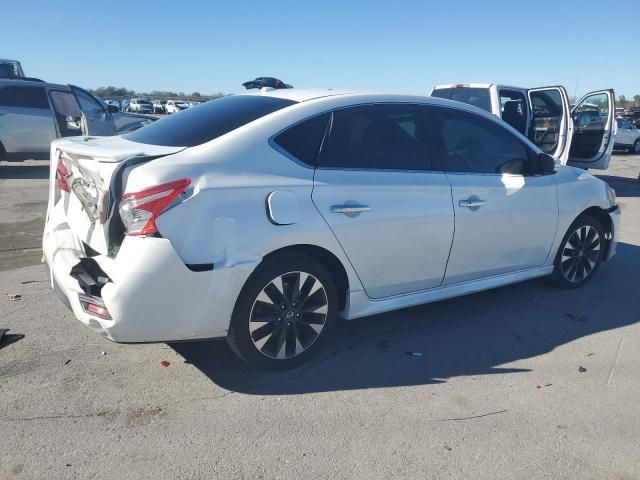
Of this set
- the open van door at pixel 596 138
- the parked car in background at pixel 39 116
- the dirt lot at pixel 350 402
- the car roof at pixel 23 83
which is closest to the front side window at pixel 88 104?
the parked car in background at pixel 39 116

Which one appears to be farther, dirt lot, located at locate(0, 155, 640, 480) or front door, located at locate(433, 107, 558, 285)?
front door, located at locate(433, 107, 558, 285)

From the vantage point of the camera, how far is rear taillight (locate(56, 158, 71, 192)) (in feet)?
11.4

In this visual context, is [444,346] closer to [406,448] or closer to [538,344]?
[538,344]

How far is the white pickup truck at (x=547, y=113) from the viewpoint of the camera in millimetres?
10125

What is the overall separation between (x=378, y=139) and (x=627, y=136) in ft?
71.5

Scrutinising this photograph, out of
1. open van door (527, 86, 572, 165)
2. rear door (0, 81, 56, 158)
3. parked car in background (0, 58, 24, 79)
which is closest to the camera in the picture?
open van door (527, 86, 572, 165)

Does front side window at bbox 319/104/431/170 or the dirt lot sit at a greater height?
front side window at bbox 319/104/431/170

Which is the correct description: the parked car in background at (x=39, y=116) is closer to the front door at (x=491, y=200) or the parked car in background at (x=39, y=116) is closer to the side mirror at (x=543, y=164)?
the front door at (x=491, y=200)

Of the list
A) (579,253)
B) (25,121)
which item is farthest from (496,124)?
(25,121)

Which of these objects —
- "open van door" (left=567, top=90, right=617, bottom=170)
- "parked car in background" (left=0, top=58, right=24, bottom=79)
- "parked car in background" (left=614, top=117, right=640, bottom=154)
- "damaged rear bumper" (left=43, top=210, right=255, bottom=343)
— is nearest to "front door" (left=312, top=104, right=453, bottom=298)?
"damaged rear bumper" (left=43, top=210, right=255, bottom=343)

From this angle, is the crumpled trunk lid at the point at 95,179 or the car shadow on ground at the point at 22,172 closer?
the crumpled trunk lid at the point at 95,179

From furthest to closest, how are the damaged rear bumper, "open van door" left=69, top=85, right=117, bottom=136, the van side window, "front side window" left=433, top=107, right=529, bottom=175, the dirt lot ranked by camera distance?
"open van door" left=69, top=85, right=117, bottom=136, the van side window, "front side window" left=433, top=107, right=529, bottom=175, the damaged rear bumper, the dirt lot

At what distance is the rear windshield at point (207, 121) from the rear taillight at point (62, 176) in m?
0.46

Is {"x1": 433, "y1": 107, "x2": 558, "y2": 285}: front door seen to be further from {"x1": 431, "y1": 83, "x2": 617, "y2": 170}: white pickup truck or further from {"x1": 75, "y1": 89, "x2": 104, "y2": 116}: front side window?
{"x1": 75, "y1": 89, "x2": 104, "y2": 116}: front side window
